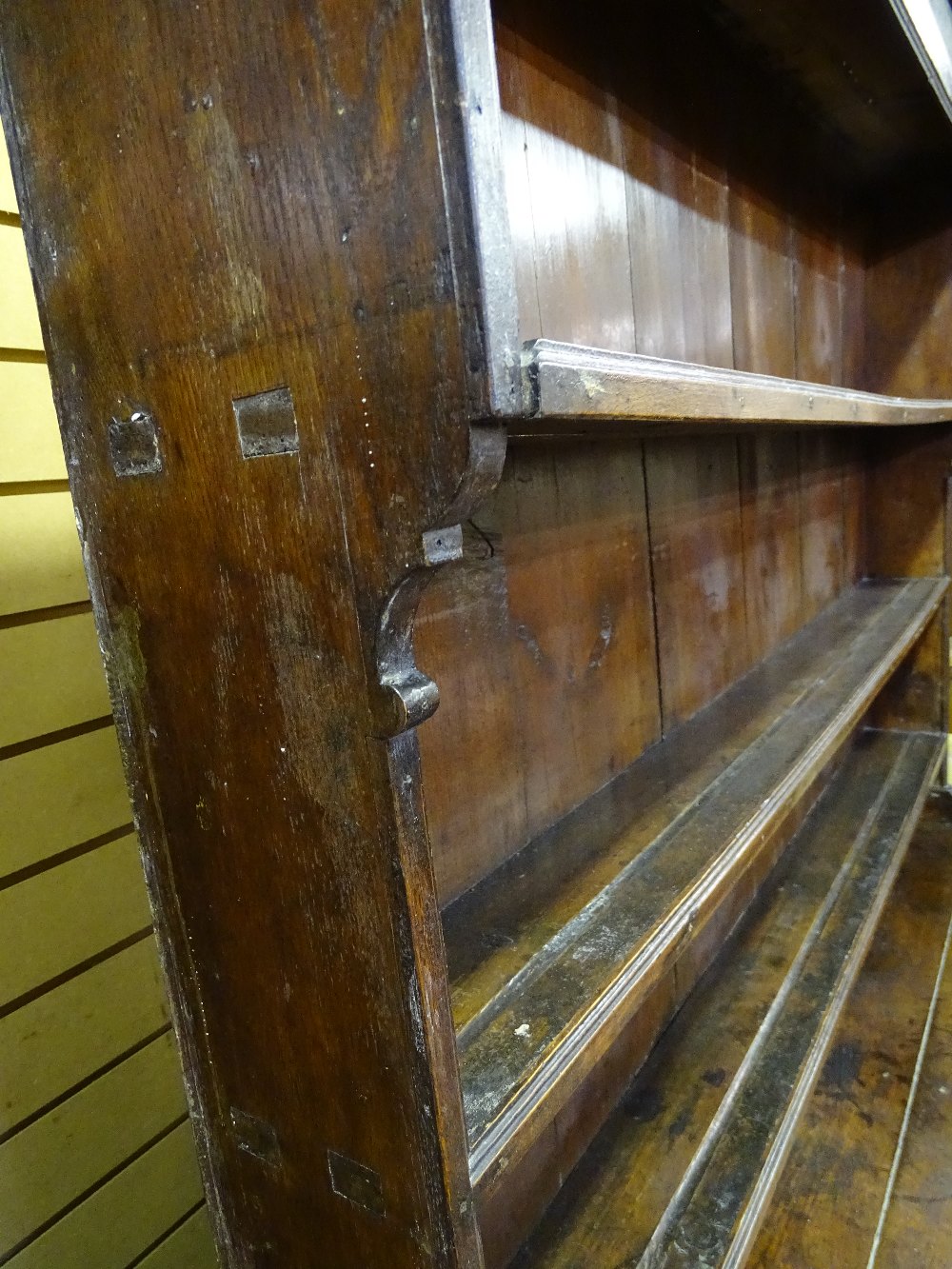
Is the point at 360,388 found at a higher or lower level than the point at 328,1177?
higher

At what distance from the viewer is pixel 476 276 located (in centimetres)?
36

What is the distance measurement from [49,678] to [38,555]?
0.57 feet

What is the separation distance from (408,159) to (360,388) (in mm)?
100

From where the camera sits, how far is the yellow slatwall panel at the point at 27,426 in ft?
3.70

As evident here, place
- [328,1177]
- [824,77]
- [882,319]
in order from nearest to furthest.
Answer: [328,1177]
[824,77]
[882,319]

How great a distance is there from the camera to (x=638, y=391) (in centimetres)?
48

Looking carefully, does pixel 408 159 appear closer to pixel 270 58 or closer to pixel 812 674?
pixel 270 58

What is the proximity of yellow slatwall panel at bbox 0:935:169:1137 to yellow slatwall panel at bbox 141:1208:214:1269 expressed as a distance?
1.18 ft

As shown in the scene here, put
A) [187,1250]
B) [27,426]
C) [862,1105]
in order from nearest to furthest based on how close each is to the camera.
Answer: [27,426]
[862,1105]
[187,1250]

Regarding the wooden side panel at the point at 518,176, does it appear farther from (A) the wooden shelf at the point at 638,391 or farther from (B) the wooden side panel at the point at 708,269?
(B) the wooden side panel at the point at 708,269

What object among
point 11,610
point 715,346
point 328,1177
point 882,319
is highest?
point 882,319

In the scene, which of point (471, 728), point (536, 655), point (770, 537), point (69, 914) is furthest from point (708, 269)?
point (69, 914)

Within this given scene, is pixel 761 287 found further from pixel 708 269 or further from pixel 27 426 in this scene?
pixel 27 426

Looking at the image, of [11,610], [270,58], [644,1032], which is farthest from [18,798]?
[270,58]
